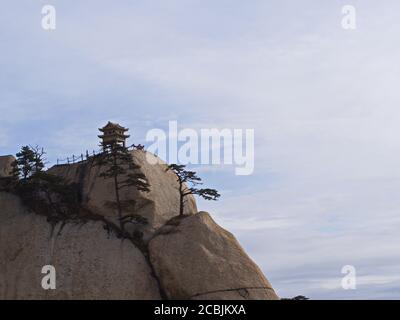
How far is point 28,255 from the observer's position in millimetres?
50344

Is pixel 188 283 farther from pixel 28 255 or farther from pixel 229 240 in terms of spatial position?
pixel 28 255

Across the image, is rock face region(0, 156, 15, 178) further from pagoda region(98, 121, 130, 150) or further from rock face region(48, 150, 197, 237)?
pagoda region(98, 121, 130, 150)

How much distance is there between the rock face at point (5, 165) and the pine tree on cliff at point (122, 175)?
1044 cm

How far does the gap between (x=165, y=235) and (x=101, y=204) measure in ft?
23.7

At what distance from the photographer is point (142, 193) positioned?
51719 mm

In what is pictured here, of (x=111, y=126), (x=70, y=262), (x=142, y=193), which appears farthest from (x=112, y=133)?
(x=70, y=262)

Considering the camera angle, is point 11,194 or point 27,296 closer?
point 27,296

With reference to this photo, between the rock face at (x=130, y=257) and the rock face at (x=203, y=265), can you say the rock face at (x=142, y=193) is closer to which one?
the rock face at (x=130, y=257)

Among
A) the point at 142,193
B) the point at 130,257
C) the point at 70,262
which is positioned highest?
the point at 142,193

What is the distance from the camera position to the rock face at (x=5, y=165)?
5827cm

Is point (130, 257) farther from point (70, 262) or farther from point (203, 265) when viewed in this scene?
point (203, 265)

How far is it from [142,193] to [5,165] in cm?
1542

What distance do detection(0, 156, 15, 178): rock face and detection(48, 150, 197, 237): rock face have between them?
13.8 feet
